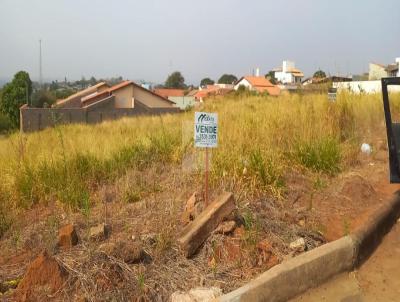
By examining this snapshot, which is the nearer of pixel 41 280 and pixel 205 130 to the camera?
pixel 41 280

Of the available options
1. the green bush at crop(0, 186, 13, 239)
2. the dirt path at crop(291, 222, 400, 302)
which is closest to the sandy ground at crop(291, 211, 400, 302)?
the dirt path at crop(291, 222, 400, 302)

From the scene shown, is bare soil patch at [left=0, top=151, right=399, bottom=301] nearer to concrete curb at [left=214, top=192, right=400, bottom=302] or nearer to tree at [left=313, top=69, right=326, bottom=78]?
concrete curb at [left=214, top=192, right=400, bottom=302]

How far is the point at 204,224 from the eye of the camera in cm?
354

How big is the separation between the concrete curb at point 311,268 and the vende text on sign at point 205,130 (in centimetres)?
132

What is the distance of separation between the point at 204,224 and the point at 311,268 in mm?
905

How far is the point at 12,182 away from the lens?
481cm

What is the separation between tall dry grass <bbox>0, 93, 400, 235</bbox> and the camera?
469cm

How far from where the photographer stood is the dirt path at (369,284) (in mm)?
3285

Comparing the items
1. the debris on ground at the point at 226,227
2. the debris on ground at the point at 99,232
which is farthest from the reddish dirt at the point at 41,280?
the debris on ground at the point at 226,227

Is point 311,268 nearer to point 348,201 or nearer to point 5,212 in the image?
point 348,201

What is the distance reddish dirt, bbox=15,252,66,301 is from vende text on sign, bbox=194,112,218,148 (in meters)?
1.67

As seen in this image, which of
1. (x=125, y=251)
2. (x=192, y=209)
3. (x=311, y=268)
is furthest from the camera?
(x=192, y=209)

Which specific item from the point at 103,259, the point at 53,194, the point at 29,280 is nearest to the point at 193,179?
the point at 53,194

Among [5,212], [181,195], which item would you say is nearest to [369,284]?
[181,195]
